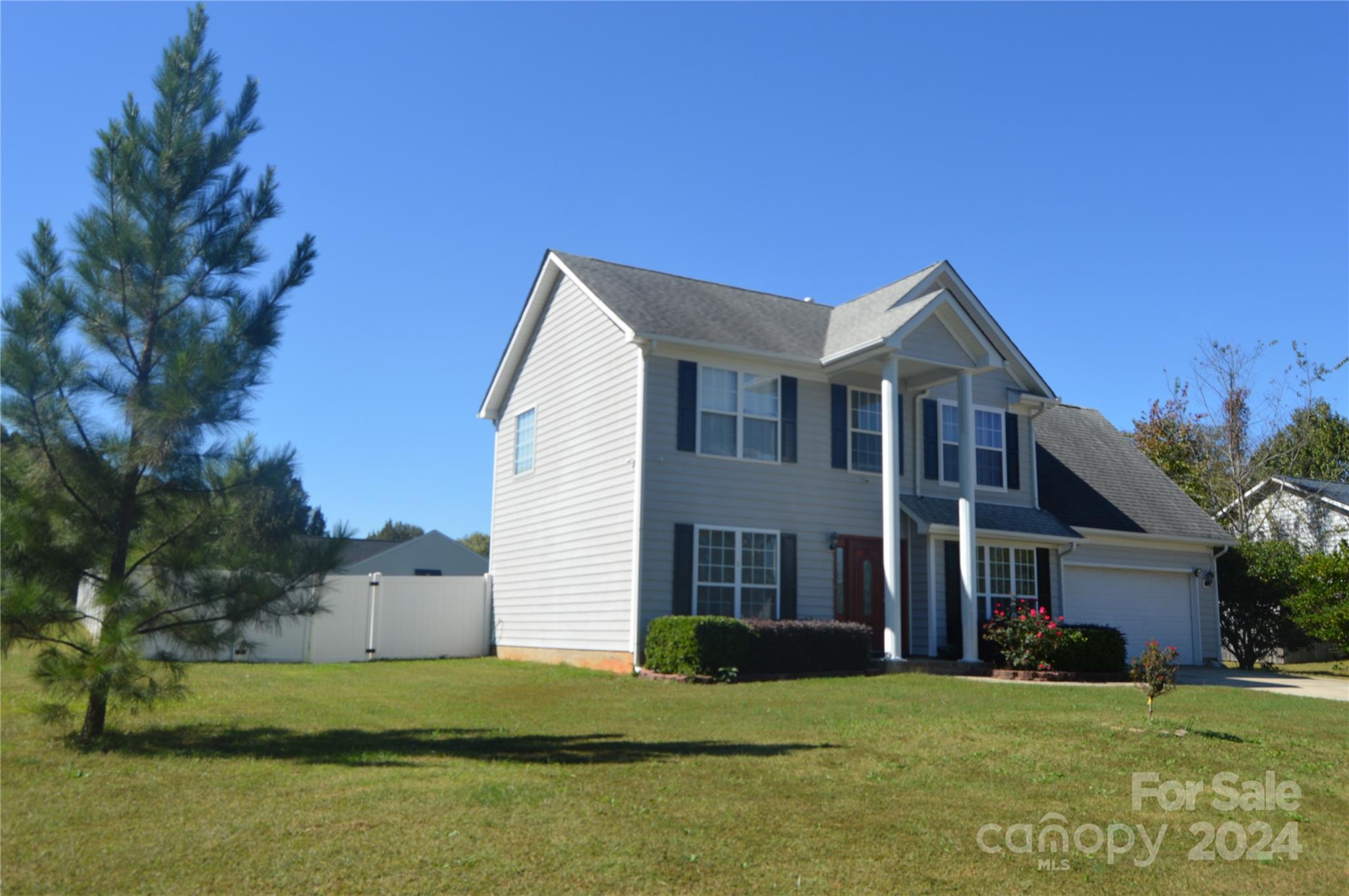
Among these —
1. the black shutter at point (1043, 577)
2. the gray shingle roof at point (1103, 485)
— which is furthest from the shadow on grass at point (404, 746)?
the gray shingle roof at point (1103, 485)

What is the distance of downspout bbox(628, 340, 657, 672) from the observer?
16.7 m

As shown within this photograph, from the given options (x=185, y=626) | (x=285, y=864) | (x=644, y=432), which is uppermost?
(x=644, y=432)

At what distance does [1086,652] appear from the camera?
56.6 feet

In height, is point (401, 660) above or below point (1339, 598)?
below

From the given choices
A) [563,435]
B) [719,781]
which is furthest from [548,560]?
[719,781]

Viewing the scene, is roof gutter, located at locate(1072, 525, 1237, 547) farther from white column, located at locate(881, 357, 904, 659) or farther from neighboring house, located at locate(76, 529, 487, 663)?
neighboring house, located at locate(76, 529, 487, 663)

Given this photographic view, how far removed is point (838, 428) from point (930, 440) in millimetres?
2310

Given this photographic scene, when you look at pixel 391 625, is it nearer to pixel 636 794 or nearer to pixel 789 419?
pixel 789 419

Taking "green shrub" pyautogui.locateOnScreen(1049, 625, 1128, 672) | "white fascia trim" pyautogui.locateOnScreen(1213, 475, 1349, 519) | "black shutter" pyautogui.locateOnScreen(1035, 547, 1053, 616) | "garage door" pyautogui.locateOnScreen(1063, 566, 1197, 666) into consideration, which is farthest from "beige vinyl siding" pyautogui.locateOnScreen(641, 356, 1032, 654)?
"white fascia trim" pyautogui.locateOnScreen(1213, 475, 1349, 519)

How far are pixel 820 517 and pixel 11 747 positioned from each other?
12.9 metres

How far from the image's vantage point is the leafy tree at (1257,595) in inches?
982

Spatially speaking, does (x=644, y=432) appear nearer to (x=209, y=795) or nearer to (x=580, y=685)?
(x=580, y=685)

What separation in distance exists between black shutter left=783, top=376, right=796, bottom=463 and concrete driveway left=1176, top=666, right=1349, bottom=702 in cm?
729

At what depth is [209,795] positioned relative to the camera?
7.10 m
